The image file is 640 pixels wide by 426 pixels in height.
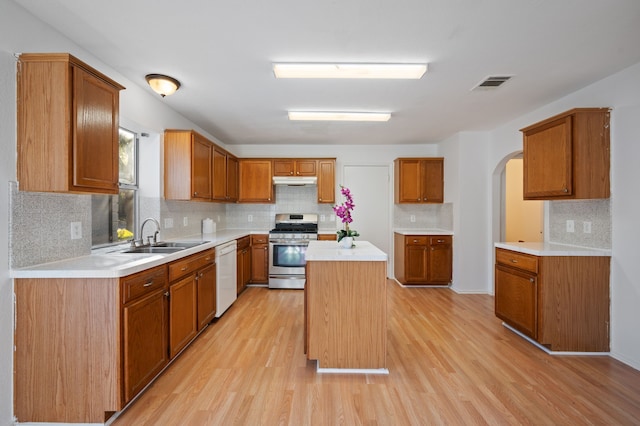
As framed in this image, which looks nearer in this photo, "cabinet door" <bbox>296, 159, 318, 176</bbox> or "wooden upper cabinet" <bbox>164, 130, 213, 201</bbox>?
"wooden upper cabinet" <bbox>164, 130, 213, 201</bbox>

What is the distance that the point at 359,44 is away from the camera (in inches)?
85.4

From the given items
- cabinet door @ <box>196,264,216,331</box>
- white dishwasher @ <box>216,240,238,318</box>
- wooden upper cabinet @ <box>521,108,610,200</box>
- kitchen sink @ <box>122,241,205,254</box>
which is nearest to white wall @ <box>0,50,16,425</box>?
kitchen sink @ <box>122,241,205,254</box>

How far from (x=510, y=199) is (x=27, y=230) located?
6.82 m

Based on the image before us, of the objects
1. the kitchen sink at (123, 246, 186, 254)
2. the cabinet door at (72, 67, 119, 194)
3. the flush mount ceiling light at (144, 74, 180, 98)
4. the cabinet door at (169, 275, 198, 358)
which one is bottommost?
the cabinet door at (169, 275, 198, 358)

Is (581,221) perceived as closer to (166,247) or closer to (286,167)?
(286,167)

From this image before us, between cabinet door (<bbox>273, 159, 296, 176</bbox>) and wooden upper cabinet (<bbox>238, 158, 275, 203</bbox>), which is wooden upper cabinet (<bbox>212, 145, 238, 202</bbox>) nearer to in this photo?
wooden upper cabinet (<bbox>238, 158, 275, 203</bbox>)

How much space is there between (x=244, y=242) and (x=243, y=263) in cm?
32

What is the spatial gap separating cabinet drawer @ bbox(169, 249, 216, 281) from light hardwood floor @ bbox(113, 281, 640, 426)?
2.45 ft

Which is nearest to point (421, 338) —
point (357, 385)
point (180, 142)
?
point (357, 385)

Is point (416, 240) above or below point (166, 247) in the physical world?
below

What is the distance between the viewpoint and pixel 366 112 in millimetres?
3639

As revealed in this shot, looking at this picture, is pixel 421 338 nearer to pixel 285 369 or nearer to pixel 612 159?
pixel 285 369

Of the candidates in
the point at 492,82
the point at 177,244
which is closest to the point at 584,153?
the point at 492,82

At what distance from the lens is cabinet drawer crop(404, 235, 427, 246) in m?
4.84
